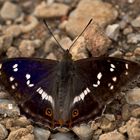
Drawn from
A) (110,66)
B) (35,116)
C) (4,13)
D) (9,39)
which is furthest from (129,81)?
(4,13)

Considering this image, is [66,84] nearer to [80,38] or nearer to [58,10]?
[80,38]

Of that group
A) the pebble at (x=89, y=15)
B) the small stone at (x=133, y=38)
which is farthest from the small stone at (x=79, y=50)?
the small stone at (x=133, y=38)

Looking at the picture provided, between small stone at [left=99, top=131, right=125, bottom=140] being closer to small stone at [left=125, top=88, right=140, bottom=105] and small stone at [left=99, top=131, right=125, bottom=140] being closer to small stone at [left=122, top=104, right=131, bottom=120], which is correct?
small stone at [left=122, top=104, right=131, bottom=120]

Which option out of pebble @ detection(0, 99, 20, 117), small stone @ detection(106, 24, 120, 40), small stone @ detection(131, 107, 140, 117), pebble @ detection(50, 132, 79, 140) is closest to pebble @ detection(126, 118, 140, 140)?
small stone @ detection(131, 107, 140, 117)

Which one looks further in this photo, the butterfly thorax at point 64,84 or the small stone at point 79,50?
the small stone at point 79,50

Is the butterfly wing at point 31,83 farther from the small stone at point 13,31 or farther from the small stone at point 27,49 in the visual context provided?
the small stone at point 13,31

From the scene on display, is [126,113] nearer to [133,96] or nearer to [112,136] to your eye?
[133,96]
